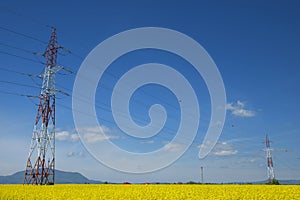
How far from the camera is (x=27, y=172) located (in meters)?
35.5

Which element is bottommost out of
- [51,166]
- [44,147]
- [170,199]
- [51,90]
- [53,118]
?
[170,199]

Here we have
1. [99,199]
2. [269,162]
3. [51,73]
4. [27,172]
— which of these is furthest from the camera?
[269,162]

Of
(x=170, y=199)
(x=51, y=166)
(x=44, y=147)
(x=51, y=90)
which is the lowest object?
(x=170, y=199)

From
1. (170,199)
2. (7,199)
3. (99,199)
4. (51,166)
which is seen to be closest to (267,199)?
(170,199)

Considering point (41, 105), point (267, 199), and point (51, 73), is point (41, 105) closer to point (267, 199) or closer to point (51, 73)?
point (51, 73)

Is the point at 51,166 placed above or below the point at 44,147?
below

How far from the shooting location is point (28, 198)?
20.7 m

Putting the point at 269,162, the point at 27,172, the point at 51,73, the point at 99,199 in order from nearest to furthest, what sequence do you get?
1. the point at 99,199
2. the point at 27,172
3. the point at 51,73
4. the point at 269,162

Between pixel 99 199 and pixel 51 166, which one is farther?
pixel 51 166

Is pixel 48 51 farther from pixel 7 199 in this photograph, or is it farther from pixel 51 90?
pixel 7 199

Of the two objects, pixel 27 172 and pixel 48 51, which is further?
pixel 48 51

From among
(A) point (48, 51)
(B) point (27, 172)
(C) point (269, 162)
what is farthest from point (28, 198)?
(C) point (269, 162)

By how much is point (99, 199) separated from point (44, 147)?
1888 cm

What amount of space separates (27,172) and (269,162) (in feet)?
→ 201
